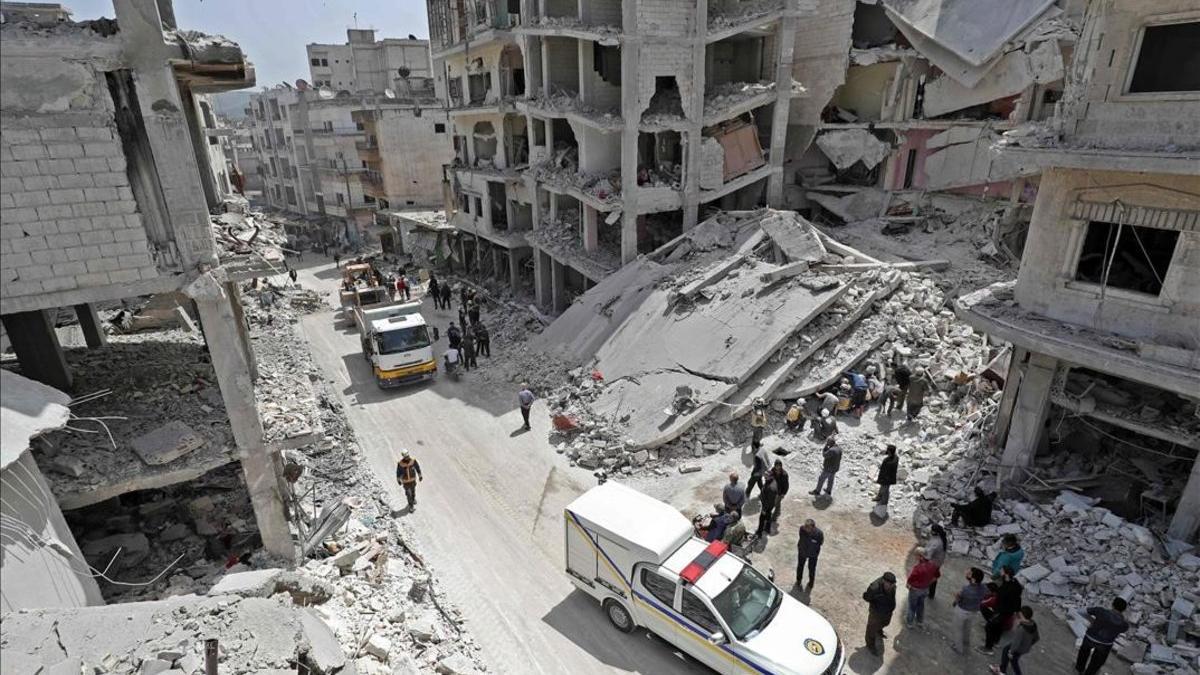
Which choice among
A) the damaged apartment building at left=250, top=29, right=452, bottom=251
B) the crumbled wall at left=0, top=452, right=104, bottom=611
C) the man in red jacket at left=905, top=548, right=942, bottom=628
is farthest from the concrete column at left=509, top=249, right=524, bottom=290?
the man in red jacket at left=905, top=548, right=942, bottom=628

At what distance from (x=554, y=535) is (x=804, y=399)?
7197 millimetres

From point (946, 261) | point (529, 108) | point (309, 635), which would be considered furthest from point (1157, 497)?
point (529, 108)

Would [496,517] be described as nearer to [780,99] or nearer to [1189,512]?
[1189,512]

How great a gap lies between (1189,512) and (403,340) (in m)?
19.1

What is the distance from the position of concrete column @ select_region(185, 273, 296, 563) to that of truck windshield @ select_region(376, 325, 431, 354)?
855cm

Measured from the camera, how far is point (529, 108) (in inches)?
1015

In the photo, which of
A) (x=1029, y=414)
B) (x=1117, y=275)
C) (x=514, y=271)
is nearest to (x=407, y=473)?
(x=1029, y=414)

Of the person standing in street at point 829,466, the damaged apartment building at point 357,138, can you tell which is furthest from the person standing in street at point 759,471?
the damaged apartment building at point 357,138

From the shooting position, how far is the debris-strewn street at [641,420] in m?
7.79

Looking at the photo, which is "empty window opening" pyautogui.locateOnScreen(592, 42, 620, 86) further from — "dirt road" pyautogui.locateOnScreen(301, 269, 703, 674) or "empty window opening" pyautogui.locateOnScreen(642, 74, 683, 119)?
Answer: "dirt road" pyautogui.locateOnScreen(301, 269, 703, 674)

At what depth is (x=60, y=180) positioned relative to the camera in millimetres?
7781

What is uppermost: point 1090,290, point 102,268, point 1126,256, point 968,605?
point 102,268

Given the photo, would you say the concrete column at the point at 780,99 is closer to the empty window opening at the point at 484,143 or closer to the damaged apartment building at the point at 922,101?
the damaged apartment building at the point at 922,101

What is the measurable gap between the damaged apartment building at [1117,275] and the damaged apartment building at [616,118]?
40.7ft
